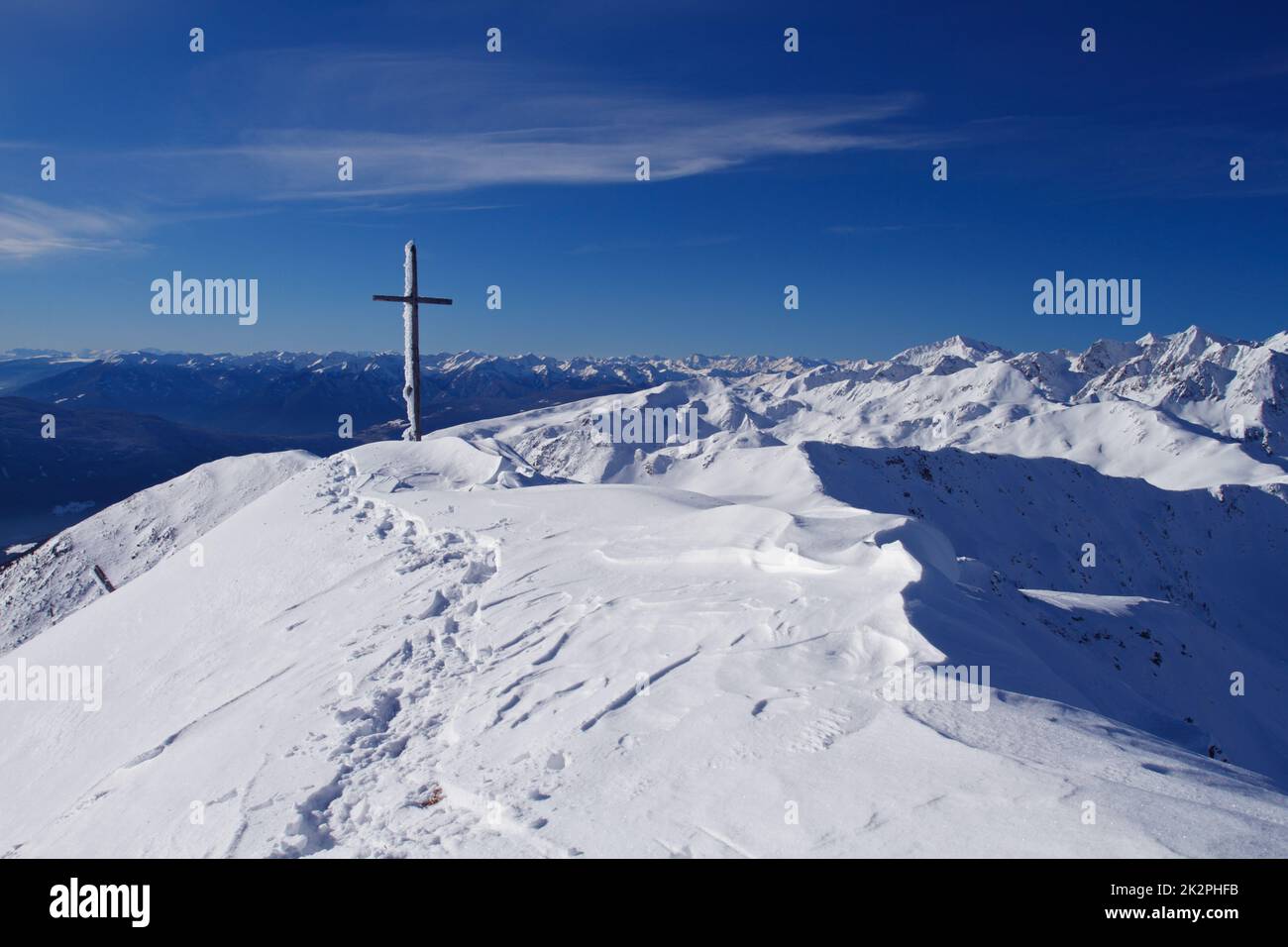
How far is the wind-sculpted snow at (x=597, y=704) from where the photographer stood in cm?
493

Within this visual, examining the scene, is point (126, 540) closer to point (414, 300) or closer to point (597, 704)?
point (414, 300)

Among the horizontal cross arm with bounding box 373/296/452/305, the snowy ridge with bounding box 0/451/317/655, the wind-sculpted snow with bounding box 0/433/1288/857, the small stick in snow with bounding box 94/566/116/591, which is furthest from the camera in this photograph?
the snowy ridge with bounding box 0/451/317/655

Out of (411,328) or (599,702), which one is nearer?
(599,702)

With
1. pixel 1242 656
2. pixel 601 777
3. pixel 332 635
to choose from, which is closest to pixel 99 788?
pixel 332 635

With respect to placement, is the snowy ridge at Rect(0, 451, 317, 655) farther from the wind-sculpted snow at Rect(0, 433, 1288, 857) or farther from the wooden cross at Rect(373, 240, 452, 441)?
the wind-sculpted snow at Rect(0, 433, 1288, 857)

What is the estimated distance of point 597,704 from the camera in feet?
22.5

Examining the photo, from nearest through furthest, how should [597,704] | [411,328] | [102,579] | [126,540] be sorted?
[597,704] → [411,328] → [102,579] → [126,540]

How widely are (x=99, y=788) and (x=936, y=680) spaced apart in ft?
29.0

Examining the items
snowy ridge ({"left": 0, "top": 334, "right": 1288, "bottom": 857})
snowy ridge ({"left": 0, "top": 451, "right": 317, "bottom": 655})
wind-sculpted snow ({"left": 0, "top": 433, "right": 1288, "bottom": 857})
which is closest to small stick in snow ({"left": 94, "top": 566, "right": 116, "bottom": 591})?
snowy ridge ({"left": 0, "top": 451, "right": 317, "bottom": 655})

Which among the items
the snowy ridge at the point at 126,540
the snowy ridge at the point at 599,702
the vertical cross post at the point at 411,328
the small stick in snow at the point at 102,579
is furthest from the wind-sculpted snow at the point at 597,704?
the small stick in snow at the point at 102,579

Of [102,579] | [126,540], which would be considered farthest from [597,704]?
[126,540]

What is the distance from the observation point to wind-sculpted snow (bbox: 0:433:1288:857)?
493 cm

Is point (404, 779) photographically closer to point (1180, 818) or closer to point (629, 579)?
point (629, 579)

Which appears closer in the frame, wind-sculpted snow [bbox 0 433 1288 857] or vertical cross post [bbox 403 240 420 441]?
wind-sculpted snow [bbox 0 433 1288 857]
